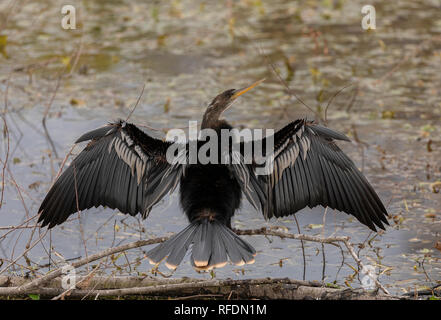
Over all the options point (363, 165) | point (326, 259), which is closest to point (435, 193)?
point (363, 165)

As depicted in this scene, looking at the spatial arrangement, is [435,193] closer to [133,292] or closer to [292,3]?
[133,292]

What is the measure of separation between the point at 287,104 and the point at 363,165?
66.1 inches

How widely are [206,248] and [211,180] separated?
0.58 meters

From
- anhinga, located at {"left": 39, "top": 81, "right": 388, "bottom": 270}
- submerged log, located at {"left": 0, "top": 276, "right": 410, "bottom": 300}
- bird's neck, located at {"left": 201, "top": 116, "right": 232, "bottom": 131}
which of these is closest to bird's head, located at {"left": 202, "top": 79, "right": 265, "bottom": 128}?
bird's neck, located at {"left": 201, "top": 116, "right": 232, "bottom": 131}

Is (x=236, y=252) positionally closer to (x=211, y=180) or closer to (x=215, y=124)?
(x=211, y=180)

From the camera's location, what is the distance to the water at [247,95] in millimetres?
5473

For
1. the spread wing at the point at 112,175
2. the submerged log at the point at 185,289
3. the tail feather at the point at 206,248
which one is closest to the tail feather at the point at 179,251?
the tail feather at the point at 206,248

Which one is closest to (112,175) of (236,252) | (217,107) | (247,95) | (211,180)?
(211,180)

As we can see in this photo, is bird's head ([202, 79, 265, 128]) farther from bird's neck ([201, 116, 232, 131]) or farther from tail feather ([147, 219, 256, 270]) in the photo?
tail feather ([147, 219, 256, 270])

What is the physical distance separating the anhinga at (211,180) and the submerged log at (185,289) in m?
0.40

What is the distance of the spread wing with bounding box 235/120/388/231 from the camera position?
474cm

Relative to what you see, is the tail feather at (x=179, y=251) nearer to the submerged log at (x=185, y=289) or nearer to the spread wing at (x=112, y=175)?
the submerged log at (x=185, y=289)

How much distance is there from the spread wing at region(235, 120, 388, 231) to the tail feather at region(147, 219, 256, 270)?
0.46 metres

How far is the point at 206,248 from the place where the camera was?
4.25m
